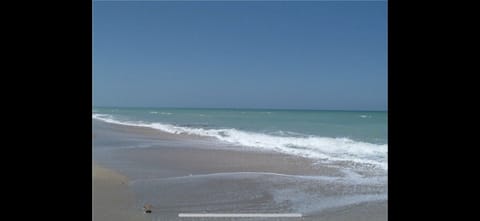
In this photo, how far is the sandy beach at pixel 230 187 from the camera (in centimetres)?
341

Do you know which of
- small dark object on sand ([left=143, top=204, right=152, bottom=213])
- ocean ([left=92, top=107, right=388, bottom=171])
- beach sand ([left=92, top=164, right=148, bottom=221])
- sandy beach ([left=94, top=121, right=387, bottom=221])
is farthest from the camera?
ocean ([left=92, top=107, right=388, bottom=171])

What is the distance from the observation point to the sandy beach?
3414 millimetres

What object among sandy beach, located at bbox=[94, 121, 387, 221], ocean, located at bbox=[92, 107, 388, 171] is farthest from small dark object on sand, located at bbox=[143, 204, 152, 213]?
ocean, located at bbox=[92, 107, 388, 171]

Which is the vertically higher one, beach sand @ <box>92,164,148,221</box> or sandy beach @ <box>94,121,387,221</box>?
beach sand @ <box>92,164,148,221</box>

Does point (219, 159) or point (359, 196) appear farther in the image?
point (219, 159)

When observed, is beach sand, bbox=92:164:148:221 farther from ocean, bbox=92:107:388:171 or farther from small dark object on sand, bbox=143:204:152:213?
ocean, bbox=92:107:388:171

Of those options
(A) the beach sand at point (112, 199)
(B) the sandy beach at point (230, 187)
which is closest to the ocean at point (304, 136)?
(B) the sandy beach at point (230, 187)

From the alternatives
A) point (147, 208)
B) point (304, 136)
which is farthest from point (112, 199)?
point (304, 136)
